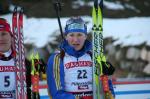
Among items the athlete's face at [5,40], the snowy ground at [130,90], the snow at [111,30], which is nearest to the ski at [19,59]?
the athlete's face at [5,40]

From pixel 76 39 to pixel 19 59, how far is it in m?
0.64

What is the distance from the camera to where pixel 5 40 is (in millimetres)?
4227

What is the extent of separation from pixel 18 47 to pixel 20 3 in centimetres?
821

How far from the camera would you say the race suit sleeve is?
3.90 metres

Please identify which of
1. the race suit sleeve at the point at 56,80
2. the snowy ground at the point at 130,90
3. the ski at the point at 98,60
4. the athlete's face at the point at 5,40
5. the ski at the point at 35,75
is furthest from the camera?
the snowy ground at the point at 130,90

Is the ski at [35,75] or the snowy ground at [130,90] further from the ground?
the ski at [35,75]

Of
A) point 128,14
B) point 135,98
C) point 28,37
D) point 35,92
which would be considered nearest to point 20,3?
point 28,37

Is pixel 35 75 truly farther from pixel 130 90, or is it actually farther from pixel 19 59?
pixel 130 90

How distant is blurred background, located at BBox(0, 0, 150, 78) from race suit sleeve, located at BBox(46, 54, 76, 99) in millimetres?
6267

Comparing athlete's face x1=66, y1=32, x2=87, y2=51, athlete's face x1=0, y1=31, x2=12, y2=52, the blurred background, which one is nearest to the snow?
the blurred background

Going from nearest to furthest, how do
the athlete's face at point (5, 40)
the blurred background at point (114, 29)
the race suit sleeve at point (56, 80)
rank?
the race suit sleeve at point (56, 80) < the athlete's face at point (5, 40) < the blurred background at point (114, 29)

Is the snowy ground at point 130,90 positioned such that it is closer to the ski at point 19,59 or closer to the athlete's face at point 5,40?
the ski at point 19,59

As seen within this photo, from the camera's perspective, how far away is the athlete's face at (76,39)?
3.99m

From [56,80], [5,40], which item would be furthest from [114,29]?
[56,80]
